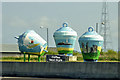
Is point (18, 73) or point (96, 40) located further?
point (96, 40)

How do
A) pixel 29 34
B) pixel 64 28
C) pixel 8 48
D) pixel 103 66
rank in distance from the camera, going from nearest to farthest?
pixel 103 66
pixel 29 34
pixel 64 28
pixel 8 48

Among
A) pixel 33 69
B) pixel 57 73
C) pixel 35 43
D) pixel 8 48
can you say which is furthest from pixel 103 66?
pixel 8 48

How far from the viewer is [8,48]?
283 feet

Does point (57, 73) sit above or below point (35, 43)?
below

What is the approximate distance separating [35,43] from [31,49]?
2.96ft

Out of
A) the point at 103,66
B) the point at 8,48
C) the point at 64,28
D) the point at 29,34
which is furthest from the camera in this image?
the point at 8,48

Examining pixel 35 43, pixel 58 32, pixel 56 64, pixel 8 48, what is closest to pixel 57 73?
pixel 56 64

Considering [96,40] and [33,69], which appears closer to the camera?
[33,69]

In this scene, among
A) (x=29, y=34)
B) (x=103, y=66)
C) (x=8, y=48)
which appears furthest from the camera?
(x=8, y=48)

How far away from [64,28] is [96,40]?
19.3ft

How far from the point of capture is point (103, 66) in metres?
31.1

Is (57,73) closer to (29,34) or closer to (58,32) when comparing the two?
(29,34)

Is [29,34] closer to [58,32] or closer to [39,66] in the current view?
[58,32]

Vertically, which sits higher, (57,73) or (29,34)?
(29,34)
